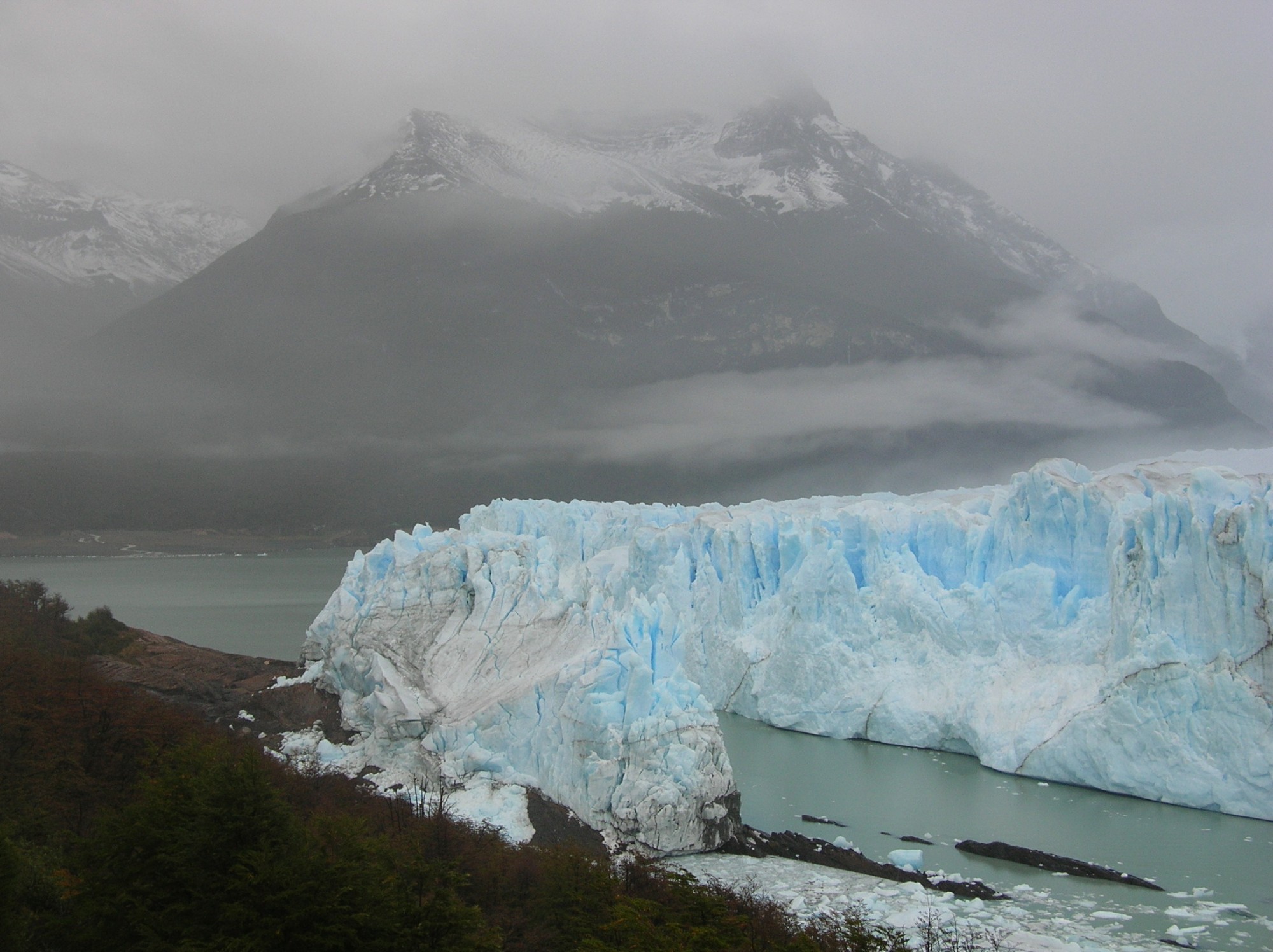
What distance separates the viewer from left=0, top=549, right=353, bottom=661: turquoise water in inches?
1399

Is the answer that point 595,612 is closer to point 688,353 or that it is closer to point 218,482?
point 688,353

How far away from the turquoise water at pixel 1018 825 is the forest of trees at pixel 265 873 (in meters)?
3.78

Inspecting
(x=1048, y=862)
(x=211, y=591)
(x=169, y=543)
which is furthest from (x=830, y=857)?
(x=169, y=543)

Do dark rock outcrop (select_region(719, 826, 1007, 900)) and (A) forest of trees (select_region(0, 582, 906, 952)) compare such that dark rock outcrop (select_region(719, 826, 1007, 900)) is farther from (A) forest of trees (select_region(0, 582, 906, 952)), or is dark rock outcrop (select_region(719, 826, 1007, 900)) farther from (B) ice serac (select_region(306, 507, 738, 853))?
(A) forest of trees (select_region(0, 582, 906, 952))

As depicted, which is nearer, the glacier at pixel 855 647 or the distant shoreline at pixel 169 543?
the glacier at pixel 855 647

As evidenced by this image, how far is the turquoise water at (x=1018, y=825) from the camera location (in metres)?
12.5

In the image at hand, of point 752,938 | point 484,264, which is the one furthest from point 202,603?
point 484,264

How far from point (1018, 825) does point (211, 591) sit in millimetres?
48503

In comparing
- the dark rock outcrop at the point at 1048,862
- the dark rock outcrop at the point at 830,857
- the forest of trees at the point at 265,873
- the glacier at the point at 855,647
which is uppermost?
the glacier at the point at 855,647

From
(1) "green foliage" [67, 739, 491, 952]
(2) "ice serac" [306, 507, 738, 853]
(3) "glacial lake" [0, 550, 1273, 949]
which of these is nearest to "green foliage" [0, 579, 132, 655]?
(2) "ice serac" [306, 507, 738, 853]

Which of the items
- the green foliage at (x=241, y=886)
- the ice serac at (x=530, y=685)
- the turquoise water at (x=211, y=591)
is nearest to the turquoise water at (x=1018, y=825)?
the ice serac at (x=530, y=685)

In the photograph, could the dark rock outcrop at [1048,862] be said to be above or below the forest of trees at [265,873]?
below

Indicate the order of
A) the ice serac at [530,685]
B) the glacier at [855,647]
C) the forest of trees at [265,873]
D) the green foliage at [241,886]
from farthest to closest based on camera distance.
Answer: the glacier at [855,647], the ice serac at [530,685], the forest of trees at [265,873], the green foliage at [241,886]

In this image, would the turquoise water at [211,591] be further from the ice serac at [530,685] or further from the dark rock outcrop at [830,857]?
the dark rock outcrop at [830,857]
